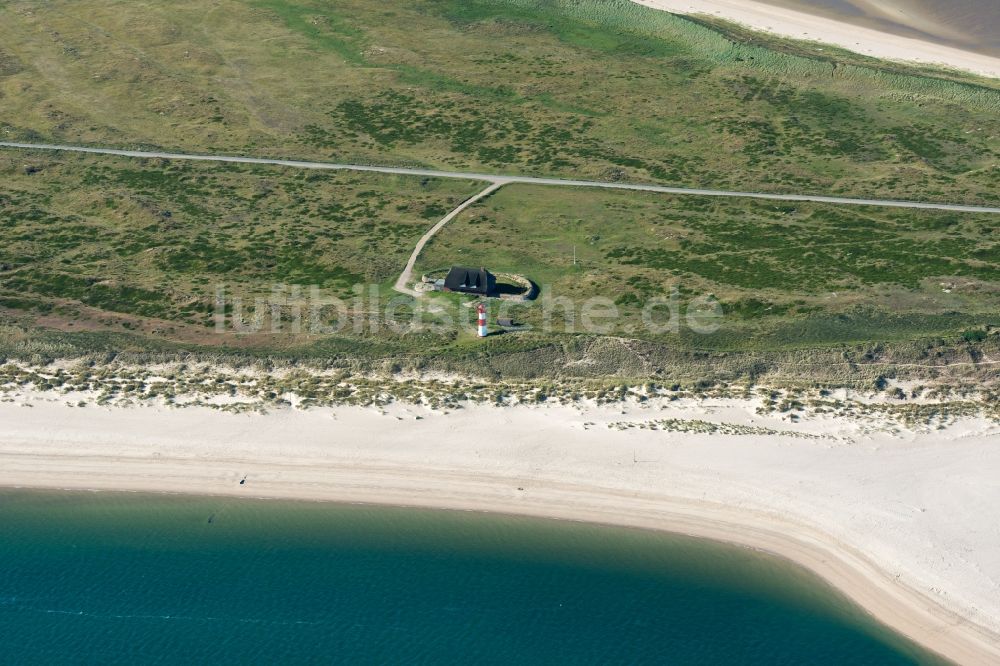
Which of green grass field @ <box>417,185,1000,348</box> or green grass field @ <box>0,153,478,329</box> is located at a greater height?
green grass field @ <box>417,185,1000,348</box>

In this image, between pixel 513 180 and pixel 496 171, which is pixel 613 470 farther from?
pixel 496 171

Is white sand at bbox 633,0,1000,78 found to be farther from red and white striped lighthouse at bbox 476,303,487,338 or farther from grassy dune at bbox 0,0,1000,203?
red and white striped lighthouse at bbox 476,303,487,338

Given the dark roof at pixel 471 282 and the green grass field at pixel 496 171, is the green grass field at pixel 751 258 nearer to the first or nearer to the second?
the green grass field at pixel 496 171

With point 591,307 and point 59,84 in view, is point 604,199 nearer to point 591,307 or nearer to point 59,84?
point 591,307

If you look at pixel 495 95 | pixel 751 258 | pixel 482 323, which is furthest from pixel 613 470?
pixel 495 95

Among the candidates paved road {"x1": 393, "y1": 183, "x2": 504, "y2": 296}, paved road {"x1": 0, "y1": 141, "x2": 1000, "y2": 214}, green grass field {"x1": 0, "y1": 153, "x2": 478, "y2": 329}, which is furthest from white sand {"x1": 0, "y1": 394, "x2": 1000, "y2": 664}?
paved road {"x1": 0, "y1": 141, "x2": 1000, "y2": 214}
